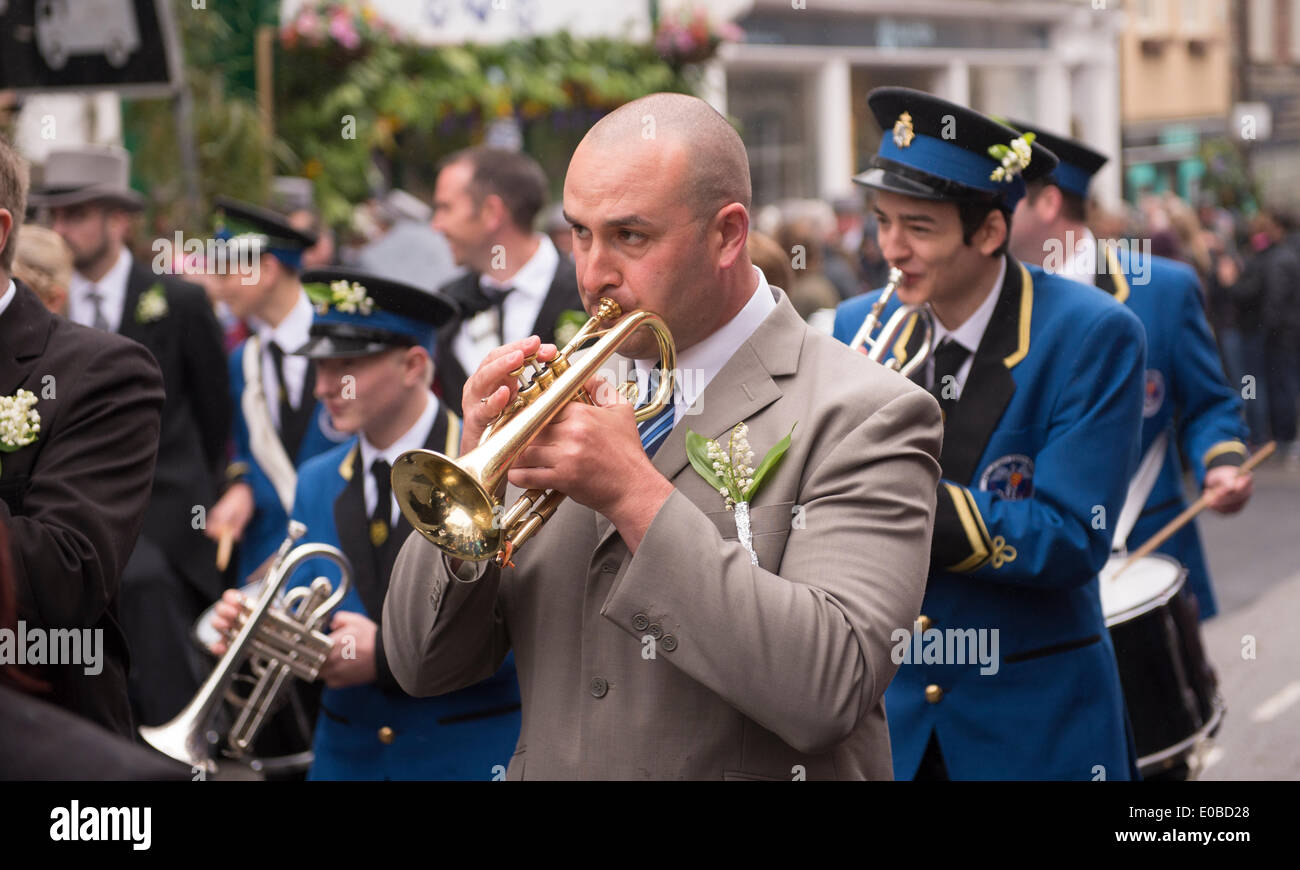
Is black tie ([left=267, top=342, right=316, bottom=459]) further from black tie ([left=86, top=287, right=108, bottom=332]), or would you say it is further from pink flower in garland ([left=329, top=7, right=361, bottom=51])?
pink flower in garland ([left=329, top=7, right=361, bottom=51])

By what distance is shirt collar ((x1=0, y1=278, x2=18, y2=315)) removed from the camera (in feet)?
9.43

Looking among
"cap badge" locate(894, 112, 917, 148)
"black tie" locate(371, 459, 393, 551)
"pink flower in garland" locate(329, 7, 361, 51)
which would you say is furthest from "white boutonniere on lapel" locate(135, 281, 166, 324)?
"pink flower in garland" locate(329, 7, 361, 51)

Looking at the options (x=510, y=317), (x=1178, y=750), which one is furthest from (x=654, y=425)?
(x=510, y=317)

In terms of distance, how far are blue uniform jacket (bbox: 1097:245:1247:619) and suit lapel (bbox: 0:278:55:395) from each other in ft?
10.2

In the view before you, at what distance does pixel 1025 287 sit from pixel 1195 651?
1.19 m

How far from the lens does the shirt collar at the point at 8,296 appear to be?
2875mm

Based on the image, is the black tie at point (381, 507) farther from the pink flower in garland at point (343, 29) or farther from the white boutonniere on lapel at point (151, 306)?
the pink flower in garland at point (343, 29)

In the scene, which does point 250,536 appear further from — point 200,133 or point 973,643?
point 200,133

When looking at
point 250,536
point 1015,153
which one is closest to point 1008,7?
point 250,536

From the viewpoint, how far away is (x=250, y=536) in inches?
247

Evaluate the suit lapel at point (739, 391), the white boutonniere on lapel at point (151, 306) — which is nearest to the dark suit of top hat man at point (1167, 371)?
the suit lapel at point (739, 391)

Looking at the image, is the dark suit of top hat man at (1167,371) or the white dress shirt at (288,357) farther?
the white dress shirt at (288,357)

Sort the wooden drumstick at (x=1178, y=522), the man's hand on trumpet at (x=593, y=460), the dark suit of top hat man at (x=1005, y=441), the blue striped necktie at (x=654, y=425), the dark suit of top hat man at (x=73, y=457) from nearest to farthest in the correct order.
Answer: the man's hand on trumpet at (x=593, y=460) < the blue striped necktie at (x=654, y=425) < the dark suit of top hat man at (x=73, y=457) < the dark suit of top hat man at (x=1005, y=441) < the wooden drumstick at (x=1178, y=522)

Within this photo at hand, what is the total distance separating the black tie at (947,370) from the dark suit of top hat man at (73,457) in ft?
5.39
